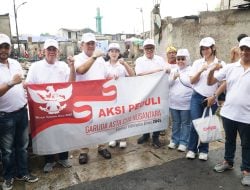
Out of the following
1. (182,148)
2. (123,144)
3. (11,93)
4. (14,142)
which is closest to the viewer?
(11,93)

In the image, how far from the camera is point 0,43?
3.91 meters

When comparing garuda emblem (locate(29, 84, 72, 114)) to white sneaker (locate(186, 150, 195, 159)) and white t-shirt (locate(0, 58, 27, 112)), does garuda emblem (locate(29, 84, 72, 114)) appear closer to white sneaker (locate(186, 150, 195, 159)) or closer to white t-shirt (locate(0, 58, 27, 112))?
white t-shirt (locate(0, 58, 27, 112))

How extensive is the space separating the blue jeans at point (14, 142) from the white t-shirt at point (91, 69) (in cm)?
113

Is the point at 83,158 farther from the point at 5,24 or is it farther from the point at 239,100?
the point at 5,24

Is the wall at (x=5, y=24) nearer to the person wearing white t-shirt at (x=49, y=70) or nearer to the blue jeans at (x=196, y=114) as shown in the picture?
the person wearing white t-shirt at (x=49, y=70)

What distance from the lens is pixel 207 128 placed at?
4531 millimetres

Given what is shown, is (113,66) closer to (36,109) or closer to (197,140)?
(36,109)

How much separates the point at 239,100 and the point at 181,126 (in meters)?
1.59

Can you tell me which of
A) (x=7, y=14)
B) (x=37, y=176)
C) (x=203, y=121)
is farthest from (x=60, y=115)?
(x=7, y=14)

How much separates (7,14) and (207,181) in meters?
34.1

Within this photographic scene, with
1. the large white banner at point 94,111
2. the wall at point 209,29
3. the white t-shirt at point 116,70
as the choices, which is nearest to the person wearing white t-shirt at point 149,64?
the large white banner at point 94,111

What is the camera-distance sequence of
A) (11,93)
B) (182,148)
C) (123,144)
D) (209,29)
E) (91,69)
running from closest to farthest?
1. (11,93)
2. (91,69)
3. (182,148)
4. (123,144)
5. (209,29)

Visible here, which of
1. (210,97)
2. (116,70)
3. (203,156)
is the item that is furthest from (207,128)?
(116,70)

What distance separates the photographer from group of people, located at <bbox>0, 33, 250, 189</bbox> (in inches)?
157
